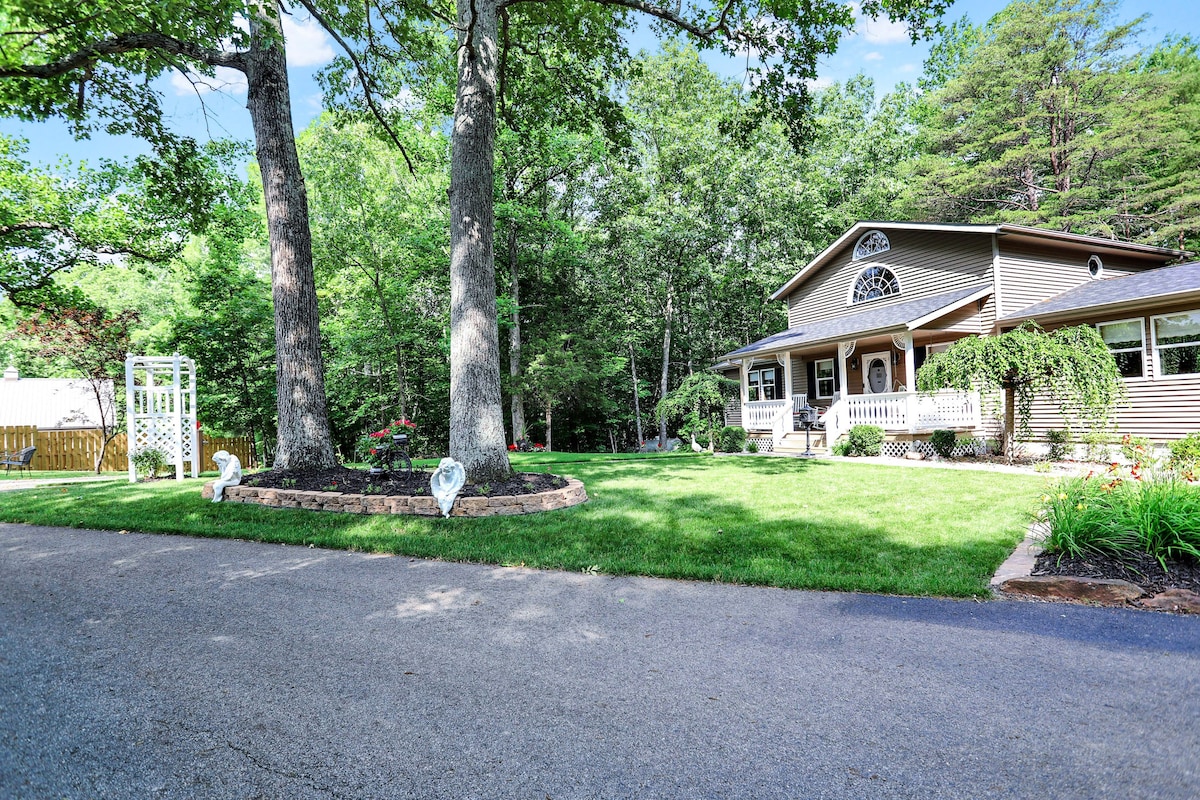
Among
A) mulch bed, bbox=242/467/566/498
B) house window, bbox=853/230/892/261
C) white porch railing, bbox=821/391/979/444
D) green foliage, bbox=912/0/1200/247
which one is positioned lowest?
mulch bed, bbox=242/467/566/498

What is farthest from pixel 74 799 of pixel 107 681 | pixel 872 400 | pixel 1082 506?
pixel 872 400

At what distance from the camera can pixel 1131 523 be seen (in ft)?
13.9

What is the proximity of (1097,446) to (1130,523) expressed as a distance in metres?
9.19

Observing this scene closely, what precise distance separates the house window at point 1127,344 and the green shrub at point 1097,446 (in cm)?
194

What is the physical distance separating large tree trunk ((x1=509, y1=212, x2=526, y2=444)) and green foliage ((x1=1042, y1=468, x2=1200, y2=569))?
15.9 meters

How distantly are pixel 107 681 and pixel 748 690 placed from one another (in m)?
3.04

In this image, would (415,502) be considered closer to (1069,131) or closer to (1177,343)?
(1177,343)

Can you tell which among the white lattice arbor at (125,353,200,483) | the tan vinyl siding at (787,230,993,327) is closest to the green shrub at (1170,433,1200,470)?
the tan vinyl siding at (787,230,993,327)

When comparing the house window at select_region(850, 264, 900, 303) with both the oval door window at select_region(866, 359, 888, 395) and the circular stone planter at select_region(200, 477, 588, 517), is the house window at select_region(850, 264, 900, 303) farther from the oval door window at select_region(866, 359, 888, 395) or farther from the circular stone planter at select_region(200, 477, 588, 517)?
the circular stone planter at select_region(200, 477, 588, 517)

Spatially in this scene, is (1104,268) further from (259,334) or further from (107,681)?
(259,334)

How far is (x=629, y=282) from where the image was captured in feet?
77.7

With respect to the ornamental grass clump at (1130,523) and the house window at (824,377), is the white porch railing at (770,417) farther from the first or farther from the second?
the ornamental grass clump at (1130,523)

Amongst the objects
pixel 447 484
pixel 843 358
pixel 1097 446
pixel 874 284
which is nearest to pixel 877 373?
pixel 843 358

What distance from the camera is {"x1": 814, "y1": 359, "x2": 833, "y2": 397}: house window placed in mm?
18234
